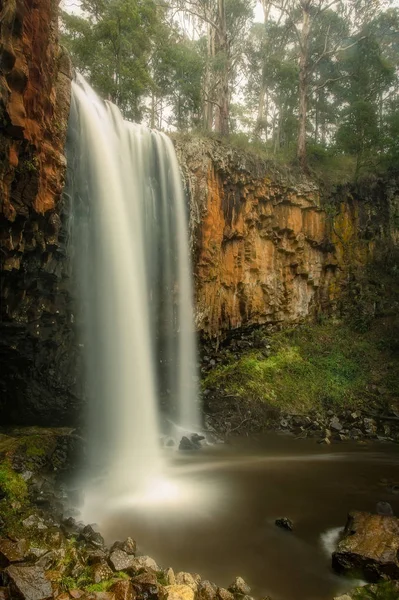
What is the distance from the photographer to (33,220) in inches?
313

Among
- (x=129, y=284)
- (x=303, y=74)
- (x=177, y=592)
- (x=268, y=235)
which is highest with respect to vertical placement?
(x=303, y=74)

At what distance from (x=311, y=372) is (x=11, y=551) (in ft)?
41.1

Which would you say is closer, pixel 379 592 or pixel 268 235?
pixel 379 592

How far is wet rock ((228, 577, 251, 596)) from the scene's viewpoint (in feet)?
15.0

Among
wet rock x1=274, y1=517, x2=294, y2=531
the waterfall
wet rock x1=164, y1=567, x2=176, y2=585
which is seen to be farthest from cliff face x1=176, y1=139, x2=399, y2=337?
wet rock x1=164, y1=567, x2=176, y2=585

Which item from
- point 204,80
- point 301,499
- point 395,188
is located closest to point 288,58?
point 204,80

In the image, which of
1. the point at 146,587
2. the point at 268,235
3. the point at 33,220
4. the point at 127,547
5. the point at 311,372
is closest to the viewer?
the point at 146,587

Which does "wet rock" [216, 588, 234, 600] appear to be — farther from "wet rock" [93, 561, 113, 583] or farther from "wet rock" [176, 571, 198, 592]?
"wet rock" [93, 561, 113, 583]

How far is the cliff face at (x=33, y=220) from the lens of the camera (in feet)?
21.4

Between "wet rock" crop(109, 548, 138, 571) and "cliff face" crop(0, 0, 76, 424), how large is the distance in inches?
208

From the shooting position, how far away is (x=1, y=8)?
5.67 meters

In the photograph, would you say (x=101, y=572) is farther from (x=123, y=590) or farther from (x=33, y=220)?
(x=33, y=220)

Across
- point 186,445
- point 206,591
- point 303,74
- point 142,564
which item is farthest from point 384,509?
point 303,74

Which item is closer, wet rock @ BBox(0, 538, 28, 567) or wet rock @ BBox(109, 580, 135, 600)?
wet rock @ BBox(109, 580, 135, 600)
